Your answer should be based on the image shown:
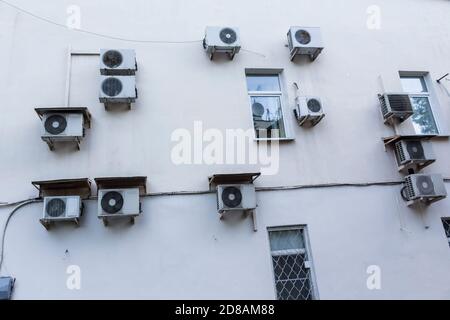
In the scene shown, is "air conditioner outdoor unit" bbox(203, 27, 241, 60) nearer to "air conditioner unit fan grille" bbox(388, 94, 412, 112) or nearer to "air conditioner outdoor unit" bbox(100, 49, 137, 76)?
A: "air conditioner outdoor unit" bbox(100, 49, 137, 76)

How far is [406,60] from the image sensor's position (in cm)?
564

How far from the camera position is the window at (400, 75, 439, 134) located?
5.39 m

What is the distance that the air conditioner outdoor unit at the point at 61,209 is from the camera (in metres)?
3.94

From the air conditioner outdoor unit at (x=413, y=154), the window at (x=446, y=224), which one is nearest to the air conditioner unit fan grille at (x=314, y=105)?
the air conditioner outdoor unit at (x=413, y=154)

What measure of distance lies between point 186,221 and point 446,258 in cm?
311

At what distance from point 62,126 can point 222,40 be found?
2.23 m

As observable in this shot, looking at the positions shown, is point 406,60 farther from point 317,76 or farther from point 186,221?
point 186,221

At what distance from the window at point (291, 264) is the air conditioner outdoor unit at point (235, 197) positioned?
1.73 feet

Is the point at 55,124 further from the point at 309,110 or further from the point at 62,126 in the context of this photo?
the point at 309,110

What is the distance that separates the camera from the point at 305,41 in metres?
5.16

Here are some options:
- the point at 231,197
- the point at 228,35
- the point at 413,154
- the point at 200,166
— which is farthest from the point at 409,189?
the point at 228,35
